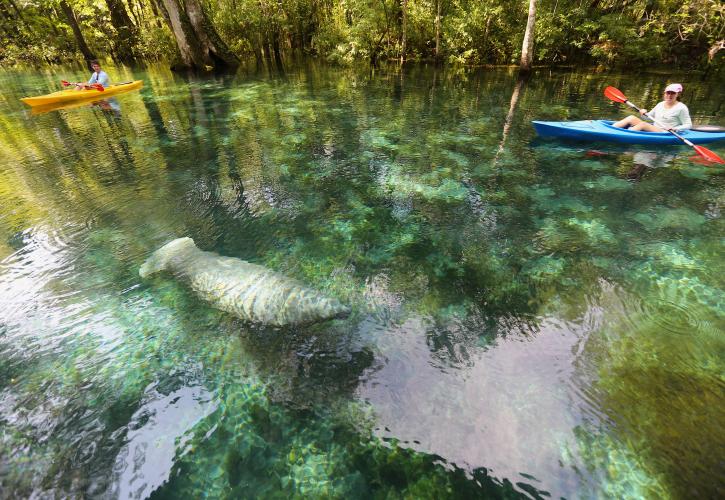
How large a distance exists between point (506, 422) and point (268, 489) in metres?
2.15

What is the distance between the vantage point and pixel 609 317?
4.41 metres

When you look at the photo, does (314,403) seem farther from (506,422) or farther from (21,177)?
(21,177)

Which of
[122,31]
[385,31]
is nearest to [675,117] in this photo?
[385,31]

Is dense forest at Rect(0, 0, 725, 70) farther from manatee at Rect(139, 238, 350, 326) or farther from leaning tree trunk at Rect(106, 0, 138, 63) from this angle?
manatee at Rect(139, 238, 350, 326)

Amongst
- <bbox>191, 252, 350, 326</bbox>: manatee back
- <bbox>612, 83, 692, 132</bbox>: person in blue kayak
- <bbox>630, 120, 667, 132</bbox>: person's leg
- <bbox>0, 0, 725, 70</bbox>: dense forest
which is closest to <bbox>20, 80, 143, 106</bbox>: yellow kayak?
<bbox>0, 0, 725, 70</bbox>: dense forest

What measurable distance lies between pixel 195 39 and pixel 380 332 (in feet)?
78.0

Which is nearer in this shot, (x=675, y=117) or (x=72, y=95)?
(x=675, y=117)

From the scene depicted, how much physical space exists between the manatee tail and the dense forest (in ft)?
59.0

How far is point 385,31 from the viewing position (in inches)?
920

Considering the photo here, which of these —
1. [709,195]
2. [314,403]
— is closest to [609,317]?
[314,403]

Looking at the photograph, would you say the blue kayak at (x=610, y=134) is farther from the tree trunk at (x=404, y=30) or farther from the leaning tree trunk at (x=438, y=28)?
the tree trunk at (x=404, y=30)

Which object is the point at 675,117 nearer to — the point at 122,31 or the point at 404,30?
the point at 404,30

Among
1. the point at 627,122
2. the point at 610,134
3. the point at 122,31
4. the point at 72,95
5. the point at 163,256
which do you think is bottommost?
the point at 163,256

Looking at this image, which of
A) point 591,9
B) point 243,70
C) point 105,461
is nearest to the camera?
point 105,461
